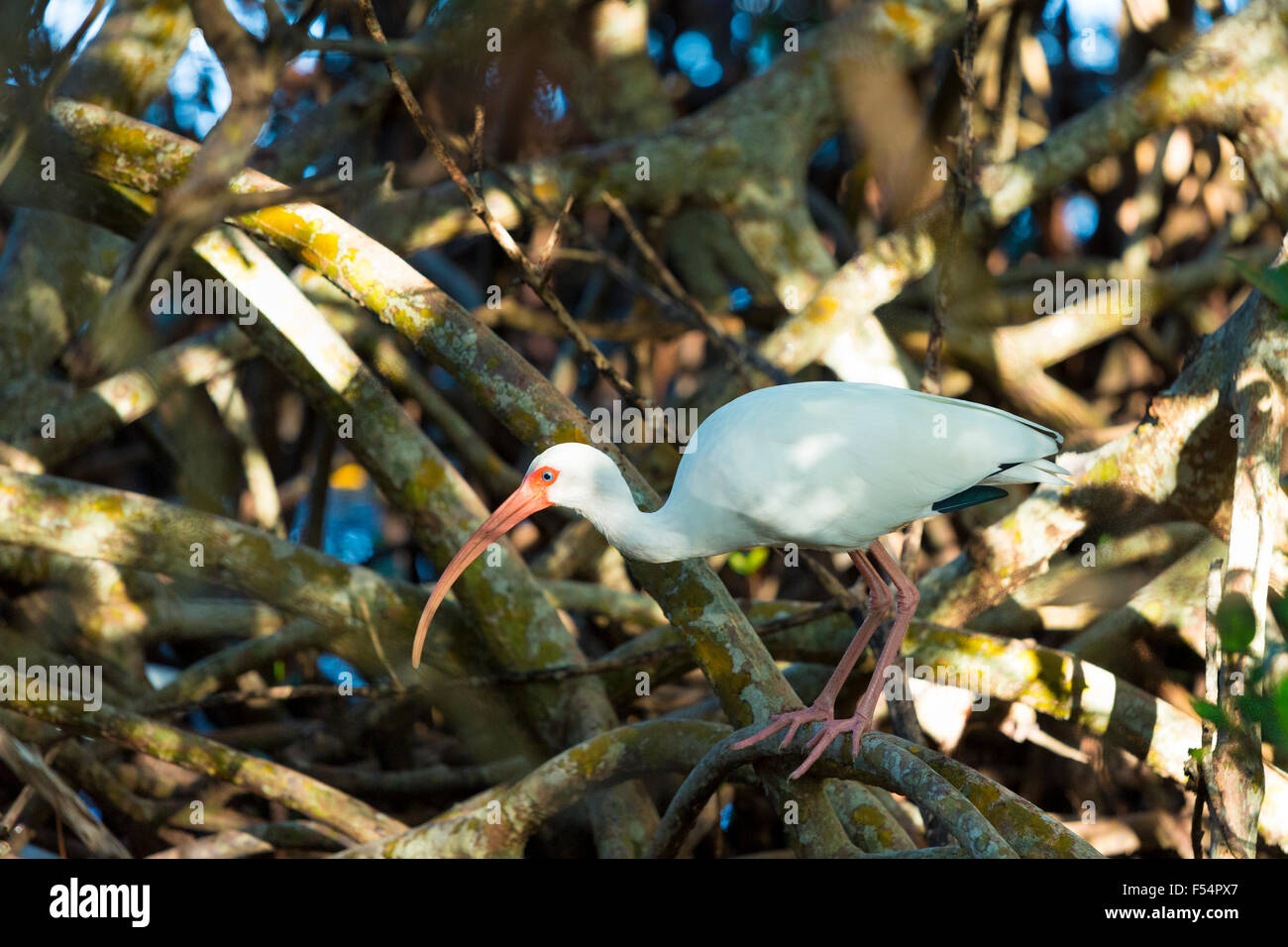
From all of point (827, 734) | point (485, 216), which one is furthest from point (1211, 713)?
point (485, 216)

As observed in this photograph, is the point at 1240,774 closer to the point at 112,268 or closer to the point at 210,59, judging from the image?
the point at 112,268

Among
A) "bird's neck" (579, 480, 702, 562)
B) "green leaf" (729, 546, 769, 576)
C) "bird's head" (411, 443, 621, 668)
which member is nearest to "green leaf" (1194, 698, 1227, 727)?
"bird's neck" (579, 480, 702, 562)

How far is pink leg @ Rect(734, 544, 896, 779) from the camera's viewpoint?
2.45 metres

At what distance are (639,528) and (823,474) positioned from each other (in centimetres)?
45

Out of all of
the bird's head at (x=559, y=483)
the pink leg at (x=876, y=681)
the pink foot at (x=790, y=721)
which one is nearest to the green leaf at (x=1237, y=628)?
the pink leg at (x=876, y=681)

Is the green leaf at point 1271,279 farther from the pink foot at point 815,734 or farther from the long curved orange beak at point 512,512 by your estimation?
the long curved orange beak at point 512,512

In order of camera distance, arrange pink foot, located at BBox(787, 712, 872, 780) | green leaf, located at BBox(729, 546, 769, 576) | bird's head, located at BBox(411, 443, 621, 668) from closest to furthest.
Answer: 1. pink foot, located at BBox(787, 712, 872, 780)
2. bird's head, located at BBox(411, 443, 621, 668)
3. green leaf, located at BBox(729, 546, 769, 576)

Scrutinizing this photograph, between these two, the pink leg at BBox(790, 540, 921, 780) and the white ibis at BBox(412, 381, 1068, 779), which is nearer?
the pink leg at BBox(790, 540, 921, 780)

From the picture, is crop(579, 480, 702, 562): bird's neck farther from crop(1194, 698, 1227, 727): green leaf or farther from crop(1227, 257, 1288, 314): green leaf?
crop(1227, 257, 1288, 314): green leaf

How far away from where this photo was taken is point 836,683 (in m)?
2.83

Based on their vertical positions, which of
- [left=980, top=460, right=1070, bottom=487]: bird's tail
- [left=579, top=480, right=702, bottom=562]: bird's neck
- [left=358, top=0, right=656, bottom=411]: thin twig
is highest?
[left=358, top=0, right=656, bottom=411]: thin twig

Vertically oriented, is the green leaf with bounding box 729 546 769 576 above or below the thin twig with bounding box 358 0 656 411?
below

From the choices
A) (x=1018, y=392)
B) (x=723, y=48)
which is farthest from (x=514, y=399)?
(x=723, y=48)
